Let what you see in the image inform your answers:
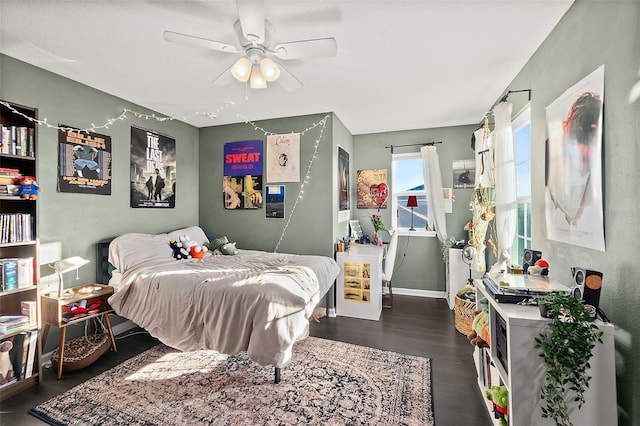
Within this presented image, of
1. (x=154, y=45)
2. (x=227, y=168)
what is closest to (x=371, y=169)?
(x=227, y=168)

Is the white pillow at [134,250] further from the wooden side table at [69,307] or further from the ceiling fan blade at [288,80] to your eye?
the ceiling fan blade at [288,80]

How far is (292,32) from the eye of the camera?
1.95 m

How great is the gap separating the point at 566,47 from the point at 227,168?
3.78m

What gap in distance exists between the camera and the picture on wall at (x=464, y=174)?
412 centimetres

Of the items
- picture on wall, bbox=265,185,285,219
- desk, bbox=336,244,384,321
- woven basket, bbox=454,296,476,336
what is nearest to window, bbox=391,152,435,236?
desk, bbox=336,244,384,321

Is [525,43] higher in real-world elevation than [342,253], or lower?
higher

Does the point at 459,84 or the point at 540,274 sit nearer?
the point at 540,274

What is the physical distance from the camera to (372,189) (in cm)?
461

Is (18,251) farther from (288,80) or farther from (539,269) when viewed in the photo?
(539,269)

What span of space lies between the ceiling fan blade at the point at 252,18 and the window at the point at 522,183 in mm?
2424

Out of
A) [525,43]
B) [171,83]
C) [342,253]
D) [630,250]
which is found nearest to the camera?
[630,250]

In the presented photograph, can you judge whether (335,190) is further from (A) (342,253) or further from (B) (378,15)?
(B) (378,15)

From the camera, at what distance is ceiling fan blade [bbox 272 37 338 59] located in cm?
169

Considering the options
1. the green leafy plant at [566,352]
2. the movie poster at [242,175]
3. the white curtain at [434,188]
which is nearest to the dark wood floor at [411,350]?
the green leafy plant at [566,352]
